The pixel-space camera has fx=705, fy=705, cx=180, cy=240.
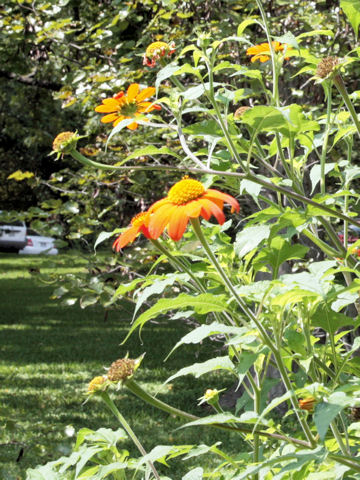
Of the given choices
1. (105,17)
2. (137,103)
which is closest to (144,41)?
(105,17)

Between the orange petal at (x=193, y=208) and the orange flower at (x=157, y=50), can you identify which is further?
the orange flower at (x=157, y=50)

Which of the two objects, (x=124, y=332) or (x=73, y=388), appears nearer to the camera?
(x=73, y=388)

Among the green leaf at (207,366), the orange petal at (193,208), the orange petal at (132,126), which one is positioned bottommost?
the green leaf at (207,366)

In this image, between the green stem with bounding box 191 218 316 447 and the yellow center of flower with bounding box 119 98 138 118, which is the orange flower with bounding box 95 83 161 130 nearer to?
the yellow center of flower with bounding box 119 98 138 118

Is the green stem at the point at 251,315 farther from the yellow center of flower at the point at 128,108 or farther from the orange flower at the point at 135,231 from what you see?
the yellow center of flower at the point at 128,108

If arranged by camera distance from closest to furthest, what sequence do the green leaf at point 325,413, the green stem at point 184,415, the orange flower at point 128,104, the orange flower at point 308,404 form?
the green leaf at point 325,413
the orange flower at point 308,404
the green stem at point 184,415
the orange flower at point 128,104

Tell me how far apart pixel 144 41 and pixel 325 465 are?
11.0 feet

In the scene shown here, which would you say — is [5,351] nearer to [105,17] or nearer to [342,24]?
[105,17]

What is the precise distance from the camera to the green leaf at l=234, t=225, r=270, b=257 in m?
1.23

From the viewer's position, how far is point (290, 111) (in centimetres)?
126

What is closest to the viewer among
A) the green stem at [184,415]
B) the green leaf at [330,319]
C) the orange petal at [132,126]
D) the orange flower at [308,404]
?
the orange flower at [308,404]

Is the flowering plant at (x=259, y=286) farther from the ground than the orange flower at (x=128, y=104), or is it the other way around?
the orange flower at (x=128, y=104)

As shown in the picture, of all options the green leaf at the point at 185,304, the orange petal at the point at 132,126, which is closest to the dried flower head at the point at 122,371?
the green leaf at the point at 185,304

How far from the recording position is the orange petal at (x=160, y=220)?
110 centimetres
